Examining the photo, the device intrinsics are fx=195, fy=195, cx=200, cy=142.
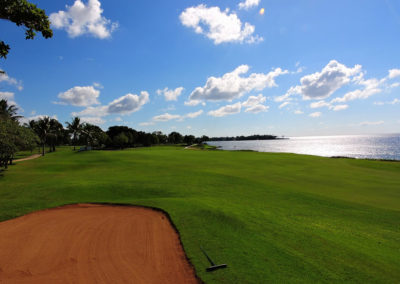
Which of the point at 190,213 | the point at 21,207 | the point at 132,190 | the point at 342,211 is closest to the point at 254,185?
the point at 342,211

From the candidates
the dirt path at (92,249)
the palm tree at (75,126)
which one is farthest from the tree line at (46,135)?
the dirt path at (92,249)

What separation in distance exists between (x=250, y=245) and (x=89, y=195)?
14132 mm

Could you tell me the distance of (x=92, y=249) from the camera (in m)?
8.32

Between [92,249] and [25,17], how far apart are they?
32.7 feet

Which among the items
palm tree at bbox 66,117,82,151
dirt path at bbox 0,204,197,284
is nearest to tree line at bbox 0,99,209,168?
palm tree at bbox 66,117,82,151

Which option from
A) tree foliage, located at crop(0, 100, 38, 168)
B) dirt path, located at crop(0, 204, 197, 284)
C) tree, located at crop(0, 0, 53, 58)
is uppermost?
tree, located at crop(0, 0, 53, 58)

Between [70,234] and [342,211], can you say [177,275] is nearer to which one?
[70,234]

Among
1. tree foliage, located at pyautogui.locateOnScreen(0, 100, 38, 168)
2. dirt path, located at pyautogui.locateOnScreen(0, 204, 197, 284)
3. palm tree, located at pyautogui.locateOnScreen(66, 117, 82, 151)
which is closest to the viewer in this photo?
dirt path, located at pyautogui.locateOnScreen(0, 204, 197, 284)

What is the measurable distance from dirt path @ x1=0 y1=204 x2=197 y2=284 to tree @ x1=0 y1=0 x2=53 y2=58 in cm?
831

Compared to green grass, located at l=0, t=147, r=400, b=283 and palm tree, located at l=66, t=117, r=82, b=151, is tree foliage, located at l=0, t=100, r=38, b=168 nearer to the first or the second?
green grass, located at l=0, t=147, r=400, b=283

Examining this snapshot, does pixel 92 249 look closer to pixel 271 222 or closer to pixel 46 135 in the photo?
pixel 271 222

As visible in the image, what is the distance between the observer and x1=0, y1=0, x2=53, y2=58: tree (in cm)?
737

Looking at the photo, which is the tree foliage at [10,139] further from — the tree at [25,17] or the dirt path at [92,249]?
the tree at [25,17]

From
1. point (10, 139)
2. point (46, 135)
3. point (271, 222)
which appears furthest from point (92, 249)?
point (46, 135)
